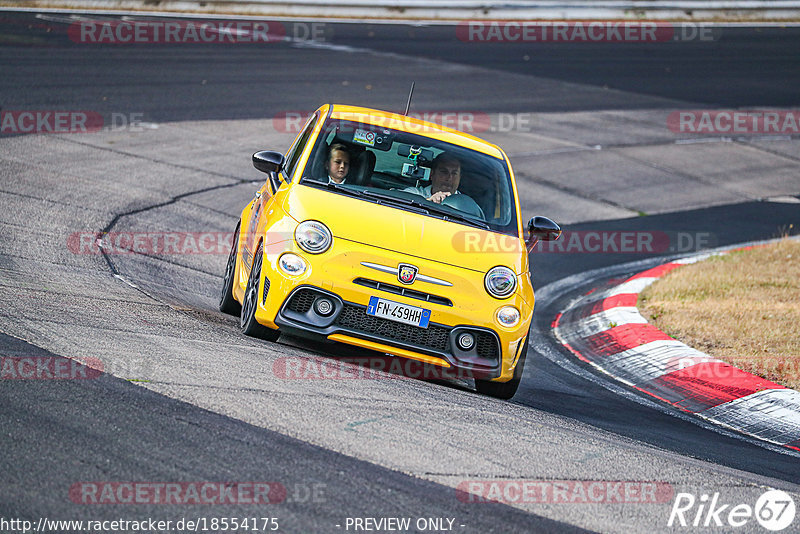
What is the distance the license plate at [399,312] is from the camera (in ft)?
20.9

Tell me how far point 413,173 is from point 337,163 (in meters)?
0.63

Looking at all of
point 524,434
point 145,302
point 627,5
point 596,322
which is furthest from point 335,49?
point 524,434

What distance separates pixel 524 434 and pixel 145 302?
10.8ft

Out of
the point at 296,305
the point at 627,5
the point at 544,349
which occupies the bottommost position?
the point at 544,349

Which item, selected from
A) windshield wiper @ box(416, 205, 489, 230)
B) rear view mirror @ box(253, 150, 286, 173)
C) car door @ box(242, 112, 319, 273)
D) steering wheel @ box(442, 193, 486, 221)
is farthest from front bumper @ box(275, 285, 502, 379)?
rear view mirror @ box(253, 150, 286, 173)

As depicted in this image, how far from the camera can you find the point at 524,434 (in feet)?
18.2

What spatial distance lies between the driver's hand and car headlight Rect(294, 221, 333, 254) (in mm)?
1177

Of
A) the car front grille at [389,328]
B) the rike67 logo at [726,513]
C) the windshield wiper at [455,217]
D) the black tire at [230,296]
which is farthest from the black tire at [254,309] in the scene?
the rike67 logo at [726,513]

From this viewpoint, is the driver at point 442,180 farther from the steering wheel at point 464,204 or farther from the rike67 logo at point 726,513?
the rike67 logo at point 726,513

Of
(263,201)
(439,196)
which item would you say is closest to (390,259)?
(439,196)

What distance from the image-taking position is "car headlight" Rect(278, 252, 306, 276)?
641cm

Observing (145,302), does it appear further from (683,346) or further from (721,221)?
(721,221)

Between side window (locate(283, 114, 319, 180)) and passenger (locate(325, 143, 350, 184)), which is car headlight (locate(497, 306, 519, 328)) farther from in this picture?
side window (locate(283, 114, 319, 180))

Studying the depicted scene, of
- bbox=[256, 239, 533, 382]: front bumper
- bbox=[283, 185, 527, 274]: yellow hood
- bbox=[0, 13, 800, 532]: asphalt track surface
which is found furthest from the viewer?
bbox=[283, 185, 527, 274]: yellow hood
